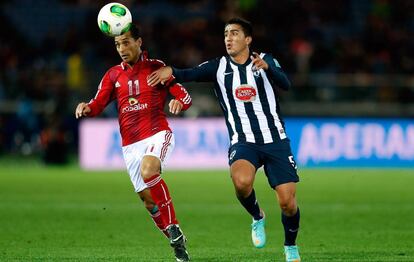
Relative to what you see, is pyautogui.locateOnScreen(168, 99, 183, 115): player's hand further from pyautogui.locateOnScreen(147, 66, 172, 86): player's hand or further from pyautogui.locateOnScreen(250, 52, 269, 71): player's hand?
pyautogui.locateOnScreen(250, 52, 269, 71): player's hand

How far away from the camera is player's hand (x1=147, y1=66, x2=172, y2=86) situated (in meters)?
8.66

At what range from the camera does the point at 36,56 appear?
24.8 metres

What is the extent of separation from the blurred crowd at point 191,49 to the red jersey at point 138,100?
1349 cm

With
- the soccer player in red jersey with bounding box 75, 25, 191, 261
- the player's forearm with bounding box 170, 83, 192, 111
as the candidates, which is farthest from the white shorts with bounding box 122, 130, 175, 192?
the player's forearm with bounding box 170, 83, 192, 111

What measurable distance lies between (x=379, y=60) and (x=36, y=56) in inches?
342

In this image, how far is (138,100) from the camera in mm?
8852

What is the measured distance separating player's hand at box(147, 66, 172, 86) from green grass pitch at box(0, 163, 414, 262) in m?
1.58

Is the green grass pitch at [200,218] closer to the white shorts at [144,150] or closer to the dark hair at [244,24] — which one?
the white shorts at [144,150]

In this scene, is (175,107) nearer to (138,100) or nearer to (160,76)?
(160,76)

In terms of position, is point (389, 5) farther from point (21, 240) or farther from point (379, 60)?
point (21, 240)

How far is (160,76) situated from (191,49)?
1598 centimetres

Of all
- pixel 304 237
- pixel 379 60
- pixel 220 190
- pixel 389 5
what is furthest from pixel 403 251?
pixel 389 5

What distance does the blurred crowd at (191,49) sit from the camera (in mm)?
23078

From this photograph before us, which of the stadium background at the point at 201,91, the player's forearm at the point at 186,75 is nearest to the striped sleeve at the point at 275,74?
the player's forearm at the point at 186,75
